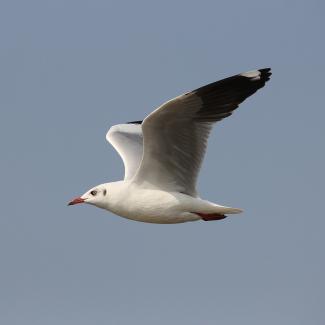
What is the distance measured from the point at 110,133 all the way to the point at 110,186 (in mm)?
2763

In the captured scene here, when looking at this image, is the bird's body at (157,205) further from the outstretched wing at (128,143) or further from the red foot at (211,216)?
the outstretched wing at (128,143)

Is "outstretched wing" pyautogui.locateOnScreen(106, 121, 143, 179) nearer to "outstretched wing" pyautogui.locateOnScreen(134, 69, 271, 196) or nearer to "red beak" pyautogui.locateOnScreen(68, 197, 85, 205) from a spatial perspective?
"red beak" pyautogui.locateOnScreen(68, 197, 85, 205)

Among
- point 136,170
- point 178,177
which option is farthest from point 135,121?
point 178,177

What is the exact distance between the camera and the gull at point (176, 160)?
48.6 feet

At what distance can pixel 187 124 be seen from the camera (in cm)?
1499

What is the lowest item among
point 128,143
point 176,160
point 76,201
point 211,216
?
point 211,216

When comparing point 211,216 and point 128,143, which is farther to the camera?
point 128,143

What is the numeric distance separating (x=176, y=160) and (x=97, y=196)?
1320 mm

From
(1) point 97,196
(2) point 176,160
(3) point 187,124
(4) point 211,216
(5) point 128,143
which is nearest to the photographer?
(3) point 187,124

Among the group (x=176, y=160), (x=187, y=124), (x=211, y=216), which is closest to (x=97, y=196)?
(x=176, y=160)

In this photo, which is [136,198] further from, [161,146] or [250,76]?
[250,76]

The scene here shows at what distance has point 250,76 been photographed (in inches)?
590

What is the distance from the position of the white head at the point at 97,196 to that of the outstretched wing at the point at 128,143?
0.82m

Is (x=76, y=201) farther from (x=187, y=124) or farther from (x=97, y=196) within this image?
(x=187, y=124)
